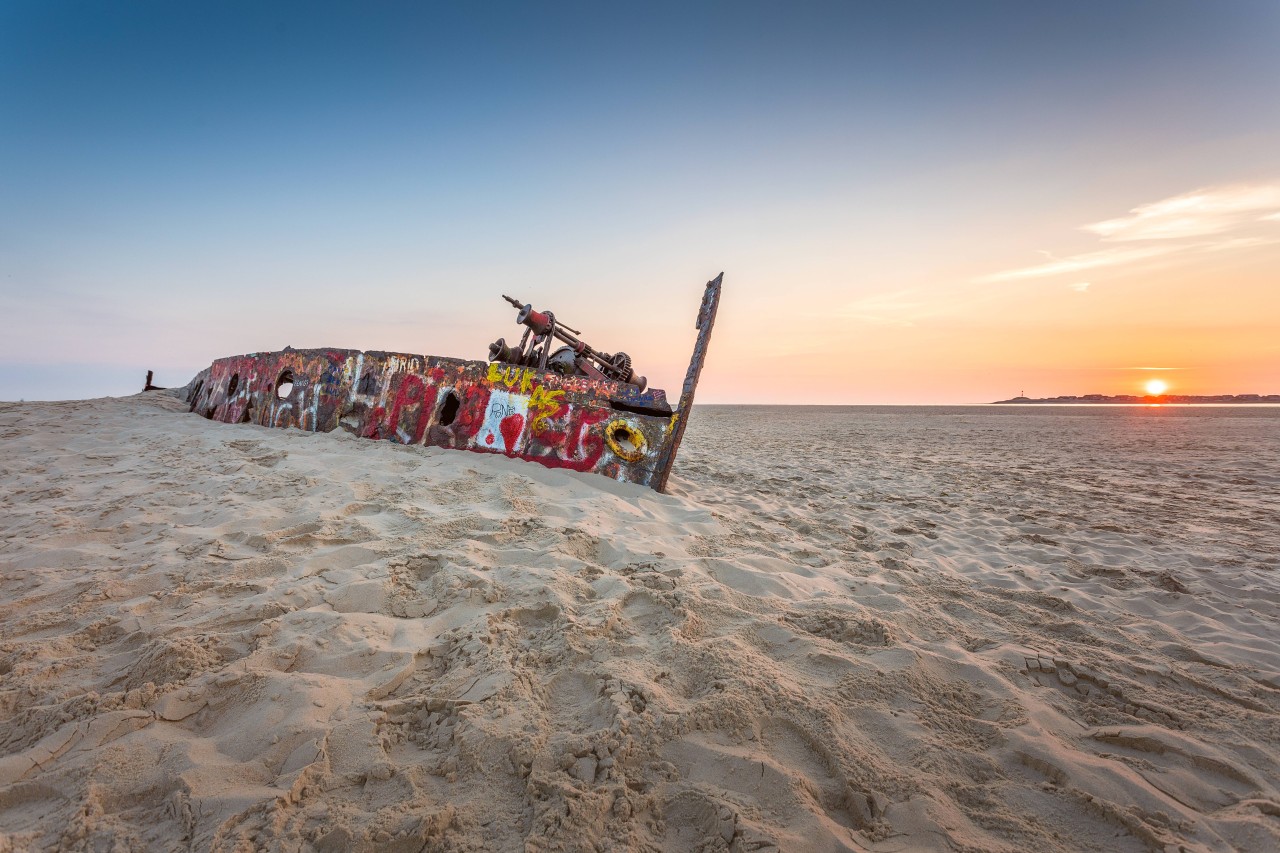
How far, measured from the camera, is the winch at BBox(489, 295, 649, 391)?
6.22 metres

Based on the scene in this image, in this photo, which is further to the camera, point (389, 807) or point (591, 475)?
point (591, 475)

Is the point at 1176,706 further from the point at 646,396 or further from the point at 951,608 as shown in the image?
the point at 646,396

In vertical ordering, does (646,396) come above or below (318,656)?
above

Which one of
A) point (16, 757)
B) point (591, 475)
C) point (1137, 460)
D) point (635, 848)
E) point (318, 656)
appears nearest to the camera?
point (635, 848)

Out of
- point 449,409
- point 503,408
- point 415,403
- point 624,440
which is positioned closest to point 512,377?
point 503,408

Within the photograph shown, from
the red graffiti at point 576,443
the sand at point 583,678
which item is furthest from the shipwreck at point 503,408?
the sand at point 583,678

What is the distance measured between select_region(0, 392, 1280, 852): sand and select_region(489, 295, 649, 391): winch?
2.79 m

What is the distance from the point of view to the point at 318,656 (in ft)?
6.01

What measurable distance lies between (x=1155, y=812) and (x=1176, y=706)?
76 cm

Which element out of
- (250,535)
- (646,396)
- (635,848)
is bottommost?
(635,848)

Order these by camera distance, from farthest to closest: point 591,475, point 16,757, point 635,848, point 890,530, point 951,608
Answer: point 591,475 < point 890,530 < point 951,608 < point 16,757 < point 635,848

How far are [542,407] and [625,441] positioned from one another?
2.74 feet

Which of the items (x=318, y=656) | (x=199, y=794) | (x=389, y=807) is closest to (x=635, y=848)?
(x=389, y=807)

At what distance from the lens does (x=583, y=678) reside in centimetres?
181
